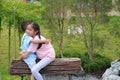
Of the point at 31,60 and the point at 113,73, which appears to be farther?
the point at 113,73

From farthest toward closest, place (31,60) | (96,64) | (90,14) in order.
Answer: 1. (90,14)
2. (96,64)
3. (31,60)

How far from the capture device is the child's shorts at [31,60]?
600 centimetres

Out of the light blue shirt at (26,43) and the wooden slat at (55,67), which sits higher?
the light blue shirt at (26,43)

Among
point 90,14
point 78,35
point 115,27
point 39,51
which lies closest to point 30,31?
point 39,51

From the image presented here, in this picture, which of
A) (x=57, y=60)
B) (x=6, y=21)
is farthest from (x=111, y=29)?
(x=57, y=60)

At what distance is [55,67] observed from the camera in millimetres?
6121

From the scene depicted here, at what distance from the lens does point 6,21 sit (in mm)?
9148

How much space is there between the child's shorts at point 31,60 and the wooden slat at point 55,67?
105 mm

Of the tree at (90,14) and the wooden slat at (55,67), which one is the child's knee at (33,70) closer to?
the wooden slat at (55,67)

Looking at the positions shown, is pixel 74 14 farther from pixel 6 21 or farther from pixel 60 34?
pixel 6 21

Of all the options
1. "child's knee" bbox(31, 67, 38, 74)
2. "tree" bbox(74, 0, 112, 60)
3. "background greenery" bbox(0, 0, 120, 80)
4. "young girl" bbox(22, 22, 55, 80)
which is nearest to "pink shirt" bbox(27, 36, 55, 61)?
"young girl" bbox(22, 22, 55, 80)

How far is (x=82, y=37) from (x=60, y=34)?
775 mm

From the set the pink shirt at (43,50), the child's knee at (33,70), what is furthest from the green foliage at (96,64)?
the child's knee at (33,70)

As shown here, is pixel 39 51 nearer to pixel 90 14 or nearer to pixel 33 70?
pixel 33 70
